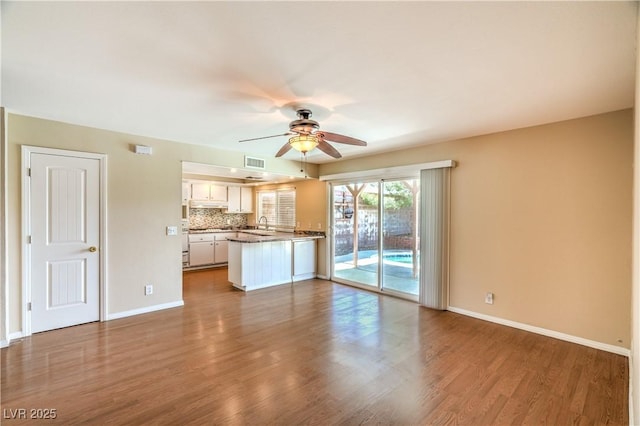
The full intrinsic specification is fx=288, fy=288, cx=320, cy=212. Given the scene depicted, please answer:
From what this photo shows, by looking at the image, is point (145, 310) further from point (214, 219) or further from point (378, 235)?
point (214, 219)

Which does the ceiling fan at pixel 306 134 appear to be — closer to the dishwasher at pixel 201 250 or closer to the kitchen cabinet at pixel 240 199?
the dishwasher at pixel 201 250

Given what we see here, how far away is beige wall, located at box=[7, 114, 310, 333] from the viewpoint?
10.6 feet

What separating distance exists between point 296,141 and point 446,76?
1.44 meters

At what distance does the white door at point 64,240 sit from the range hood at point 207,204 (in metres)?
3.53

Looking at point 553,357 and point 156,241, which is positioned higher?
point 156,241

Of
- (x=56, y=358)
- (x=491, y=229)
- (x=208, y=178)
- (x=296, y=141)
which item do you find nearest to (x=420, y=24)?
(x=296, y=141)

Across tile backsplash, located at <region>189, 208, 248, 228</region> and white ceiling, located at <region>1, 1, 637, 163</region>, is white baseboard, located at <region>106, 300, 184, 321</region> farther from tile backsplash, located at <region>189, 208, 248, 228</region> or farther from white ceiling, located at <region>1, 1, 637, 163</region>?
tile backsplash, located at <region>189, 208, 248, 228</region>

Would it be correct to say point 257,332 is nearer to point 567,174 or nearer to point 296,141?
point 296,141

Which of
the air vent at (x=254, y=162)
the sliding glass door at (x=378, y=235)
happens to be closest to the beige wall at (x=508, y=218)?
the air vent at (x=254, y=162)

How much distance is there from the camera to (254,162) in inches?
208

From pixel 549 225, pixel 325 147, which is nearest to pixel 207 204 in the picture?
pixel 325 147

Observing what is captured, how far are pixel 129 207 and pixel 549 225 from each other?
5401 mm

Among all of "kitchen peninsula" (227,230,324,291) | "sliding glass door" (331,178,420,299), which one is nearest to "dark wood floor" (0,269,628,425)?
"sliding glass door" (331,178,420,299)

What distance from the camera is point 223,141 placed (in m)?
4.46
